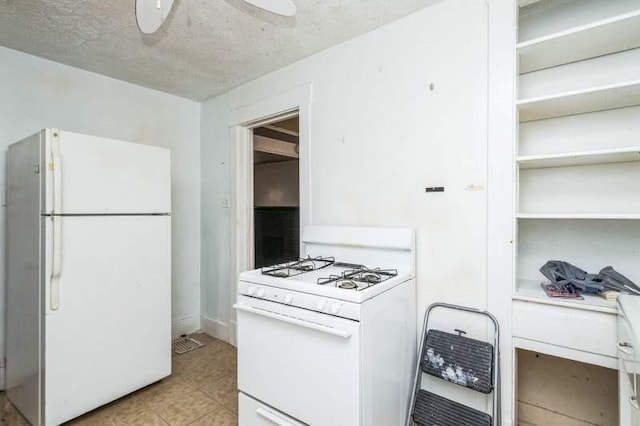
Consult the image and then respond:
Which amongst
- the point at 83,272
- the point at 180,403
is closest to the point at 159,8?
the point at 83,272

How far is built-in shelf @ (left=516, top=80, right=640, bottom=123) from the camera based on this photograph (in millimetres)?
1281

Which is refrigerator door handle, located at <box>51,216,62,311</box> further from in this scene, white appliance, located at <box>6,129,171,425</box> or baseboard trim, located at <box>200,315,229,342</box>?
baseboard trim, located at <box>200,315,229,342</box>

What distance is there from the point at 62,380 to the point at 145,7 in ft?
6.57

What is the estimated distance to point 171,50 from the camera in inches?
88.3

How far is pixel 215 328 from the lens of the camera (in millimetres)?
3141

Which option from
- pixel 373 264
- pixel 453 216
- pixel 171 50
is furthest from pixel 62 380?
pixel 453 216

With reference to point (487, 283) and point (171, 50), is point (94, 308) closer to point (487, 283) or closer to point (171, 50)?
point (171, 50)

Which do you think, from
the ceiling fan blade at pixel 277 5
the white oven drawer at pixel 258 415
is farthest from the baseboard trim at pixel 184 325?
the ceiling fan blade at pixel 277 5

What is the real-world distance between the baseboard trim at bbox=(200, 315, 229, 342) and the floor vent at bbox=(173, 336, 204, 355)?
184 millimetres

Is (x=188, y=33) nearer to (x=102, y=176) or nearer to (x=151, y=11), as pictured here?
(x=151, y=11)

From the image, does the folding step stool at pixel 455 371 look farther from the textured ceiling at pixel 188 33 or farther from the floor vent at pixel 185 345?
the floor vent at pixel 185 345

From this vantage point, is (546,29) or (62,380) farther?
(62,380)

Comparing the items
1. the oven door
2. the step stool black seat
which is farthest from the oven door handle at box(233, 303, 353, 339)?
the step stool black seat

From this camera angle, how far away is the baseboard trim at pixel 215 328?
3043 millimetres
